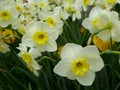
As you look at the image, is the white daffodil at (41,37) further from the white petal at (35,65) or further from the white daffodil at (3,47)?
the white daffodil at (3,47)

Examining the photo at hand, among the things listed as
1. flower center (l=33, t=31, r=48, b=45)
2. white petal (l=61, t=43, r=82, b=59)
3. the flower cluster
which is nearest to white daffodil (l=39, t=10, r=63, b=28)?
the flower cluster

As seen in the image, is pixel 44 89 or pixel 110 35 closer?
pixel 110 35

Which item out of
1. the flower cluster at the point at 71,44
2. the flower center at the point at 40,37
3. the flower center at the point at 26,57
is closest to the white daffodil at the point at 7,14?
the flower cluster at the point at 71,44

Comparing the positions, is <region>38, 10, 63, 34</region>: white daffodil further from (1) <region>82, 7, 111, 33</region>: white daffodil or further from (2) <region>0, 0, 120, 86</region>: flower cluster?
(1) <region>82, 7, 111, 33</region>: white daffodil

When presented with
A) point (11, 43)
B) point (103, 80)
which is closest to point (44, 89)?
point (103, 80)

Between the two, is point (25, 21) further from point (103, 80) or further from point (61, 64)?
point (61, 64)

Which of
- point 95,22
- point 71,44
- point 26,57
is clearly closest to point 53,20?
point 26,57
